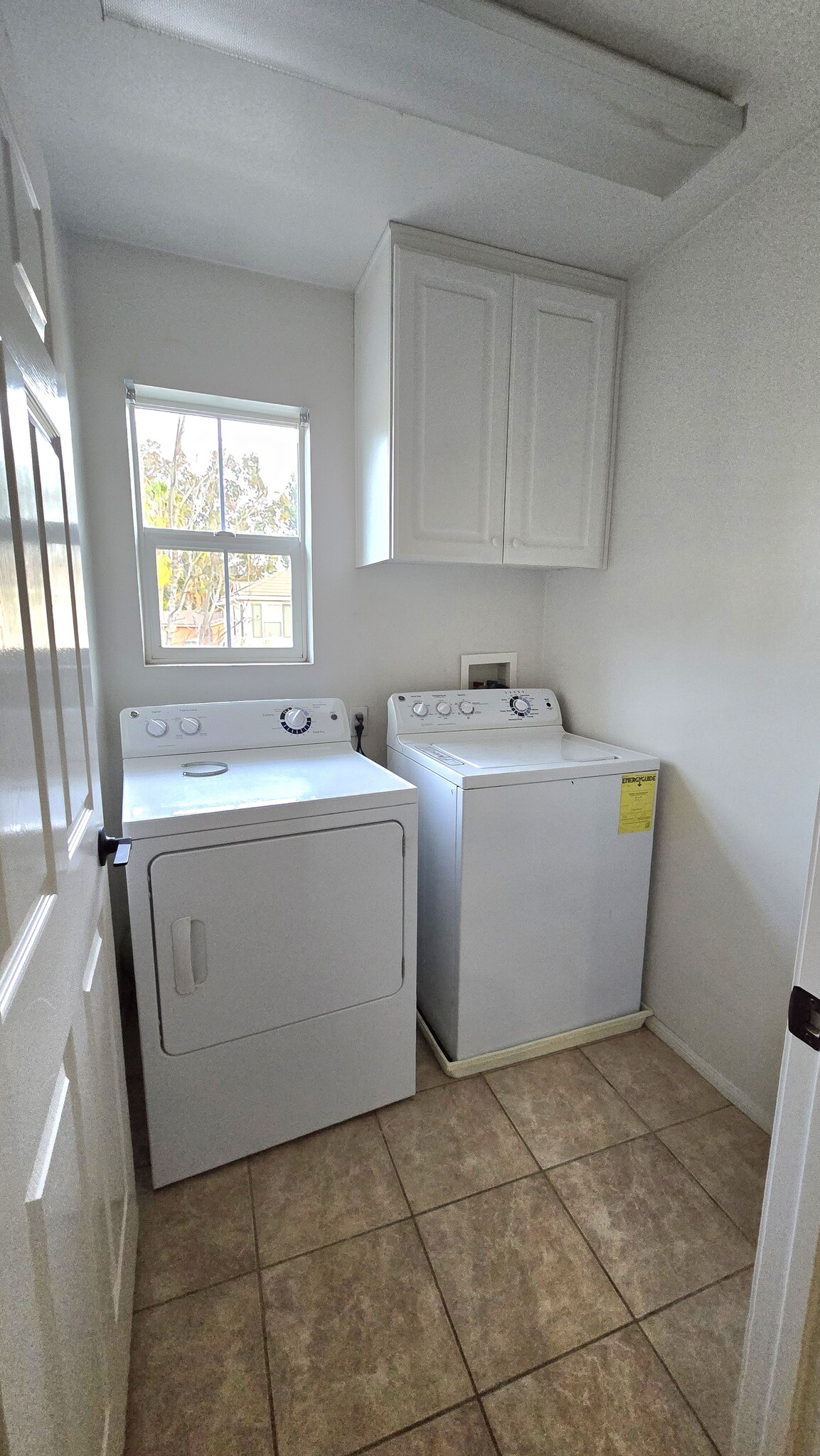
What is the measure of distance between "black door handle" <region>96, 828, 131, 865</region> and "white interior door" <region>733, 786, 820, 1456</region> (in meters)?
1.00

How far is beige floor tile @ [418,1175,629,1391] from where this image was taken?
3.67ft

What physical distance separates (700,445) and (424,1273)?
7.17 ft

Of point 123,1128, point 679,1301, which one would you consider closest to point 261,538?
point 123,1128

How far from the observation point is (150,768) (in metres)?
1.74

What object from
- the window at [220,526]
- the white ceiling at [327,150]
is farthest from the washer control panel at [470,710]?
the white ceiling at [327,150]

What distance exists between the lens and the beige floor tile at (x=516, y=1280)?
1118mm

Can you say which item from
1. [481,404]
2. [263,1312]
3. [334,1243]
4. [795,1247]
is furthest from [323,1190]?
[481,404]

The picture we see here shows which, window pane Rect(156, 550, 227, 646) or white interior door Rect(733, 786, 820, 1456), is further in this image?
window pane Rect(156, 550, 227, 646)

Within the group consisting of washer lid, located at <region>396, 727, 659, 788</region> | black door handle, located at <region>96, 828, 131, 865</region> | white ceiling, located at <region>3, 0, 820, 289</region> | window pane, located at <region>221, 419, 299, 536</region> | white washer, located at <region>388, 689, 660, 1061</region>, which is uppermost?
white ceiling, located at <region>3, 0, 820, 289</region>

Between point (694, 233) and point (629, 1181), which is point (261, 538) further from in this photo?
point (629, 1181)

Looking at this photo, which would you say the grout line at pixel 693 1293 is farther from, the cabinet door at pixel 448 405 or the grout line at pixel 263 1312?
the cabinet door at pixel 448 405

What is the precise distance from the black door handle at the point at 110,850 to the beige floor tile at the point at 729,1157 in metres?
1.56

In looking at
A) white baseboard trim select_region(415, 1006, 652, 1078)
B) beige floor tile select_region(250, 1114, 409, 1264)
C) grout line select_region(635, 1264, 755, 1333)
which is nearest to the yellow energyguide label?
white baseboard trim select_region(415, 1006, 652, 1078)

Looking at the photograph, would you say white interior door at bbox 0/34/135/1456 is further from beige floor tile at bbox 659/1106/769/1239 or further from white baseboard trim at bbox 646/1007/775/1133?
white baseboard trim at bbox 646/1007/775/1133
